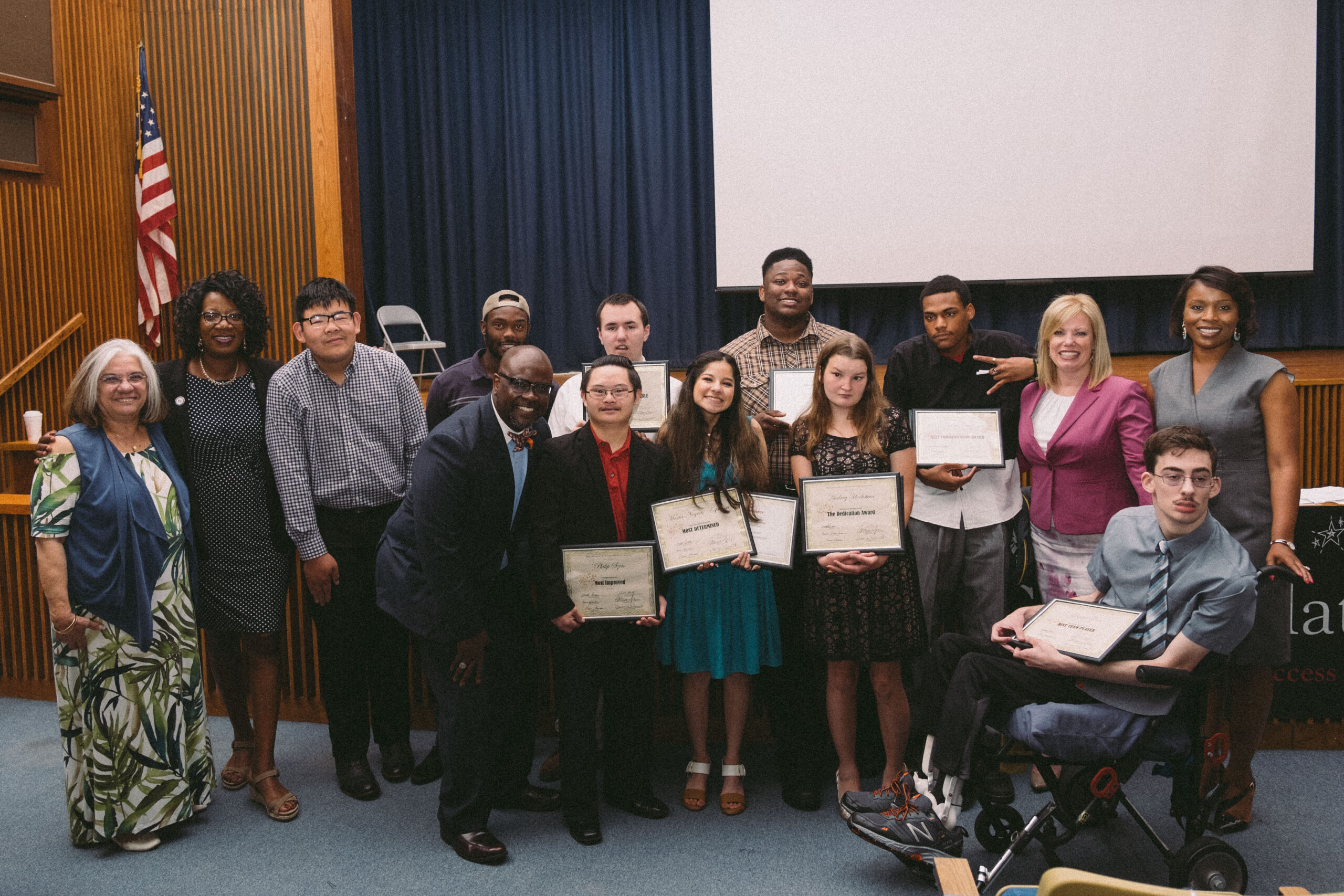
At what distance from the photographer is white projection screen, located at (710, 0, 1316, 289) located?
6.18 meters

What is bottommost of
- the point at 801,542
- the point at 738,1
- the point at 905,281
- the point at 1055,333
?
the point at 801,542

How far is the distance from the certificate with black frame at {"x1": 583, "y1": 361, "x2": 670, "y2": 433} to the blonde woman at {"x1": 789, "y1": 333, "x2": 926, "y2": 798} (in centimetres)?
51

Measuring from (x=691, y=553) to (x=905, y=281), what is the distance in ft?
15.3

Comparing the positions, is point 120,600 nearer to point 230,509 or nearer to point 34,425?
point 230,509

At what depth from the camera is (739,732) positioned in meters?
3.03

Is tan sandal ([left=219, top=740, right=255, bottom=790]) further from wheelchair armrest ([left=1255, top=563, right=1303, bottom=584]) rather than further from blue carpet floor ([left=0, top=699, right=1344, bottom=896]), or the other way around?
wheelchair armrest ([left=1255, top=563, right=1303, bottom=584])

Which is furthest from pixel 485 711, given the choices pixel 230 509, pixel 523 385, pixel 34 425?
pixel 34 425

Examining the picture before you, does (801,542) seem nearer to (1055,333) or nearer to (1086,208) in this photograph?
(1055,333)

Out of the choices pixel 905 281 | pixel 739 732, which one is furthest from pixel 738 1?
pixel 739 732

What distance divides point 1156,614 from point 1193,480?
372 millimetres

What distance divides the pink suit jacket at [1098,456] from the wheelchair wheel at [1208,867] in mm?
926

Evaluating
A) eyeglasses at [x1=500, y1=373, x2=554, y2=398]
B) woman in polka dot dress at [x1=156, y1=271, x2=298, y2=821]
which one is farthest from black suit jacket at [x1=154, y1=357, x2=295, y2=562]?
eyeglasses at [x1=500, y1=373, x2=554, y2=398]

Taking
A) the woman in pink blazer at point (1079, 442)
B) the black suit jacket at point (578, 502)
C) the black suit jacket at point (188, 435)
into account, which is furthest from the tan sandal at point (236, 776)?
the woman in pink blazer at point (1079, 442)

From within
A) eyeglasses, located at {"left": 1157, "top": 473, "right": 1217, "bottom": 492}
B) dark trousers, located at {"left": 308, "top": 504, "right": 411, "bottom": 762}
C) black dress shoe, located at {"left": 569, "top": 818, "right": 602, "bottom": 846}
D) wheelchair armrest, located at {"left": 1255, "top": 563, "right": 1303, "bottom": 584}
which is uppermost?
eyeglasses, located at {"left": 1157, "top": 473, "right": 1217, "bottom": 492}
